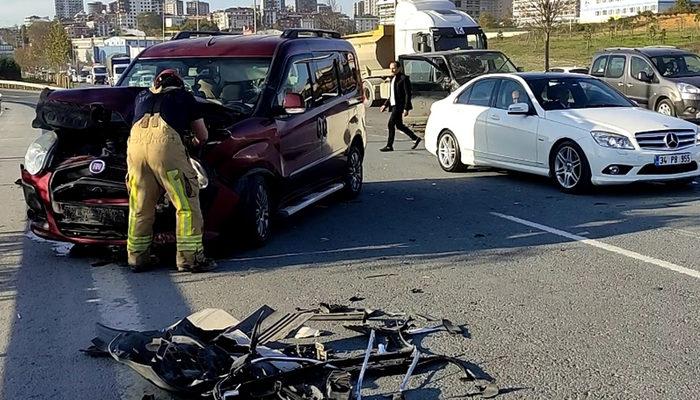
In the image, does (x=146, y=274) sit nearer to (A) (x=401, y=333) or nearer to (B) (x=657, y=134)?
(A) (x=401, y=333)

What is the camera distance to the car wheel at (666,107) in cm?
1895

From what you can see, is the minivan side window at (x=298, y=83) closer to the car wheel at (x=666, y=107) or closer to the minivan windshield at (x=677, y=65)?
the car wheel at (x=666, y=107)

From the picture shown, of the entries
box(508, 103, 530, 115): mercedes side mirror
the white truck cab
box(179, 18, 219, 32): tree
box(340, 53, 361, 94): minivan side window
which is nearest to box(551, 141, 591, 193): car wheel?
box(508, 103, 530, 115): mercedes side mirror

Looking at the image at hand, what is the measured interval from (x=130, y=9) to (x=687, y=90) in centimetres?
15422

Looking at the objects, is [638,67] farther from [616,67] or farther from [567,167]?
[567,167]

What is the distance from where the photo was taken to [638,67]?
65.2ft

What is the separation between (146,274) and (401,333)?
276 cm

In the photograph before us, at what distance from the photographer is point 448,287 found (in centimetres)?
664

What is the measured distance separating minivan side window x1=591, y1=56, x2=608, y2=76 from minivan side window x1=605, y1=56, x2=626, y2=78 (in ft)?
0.51

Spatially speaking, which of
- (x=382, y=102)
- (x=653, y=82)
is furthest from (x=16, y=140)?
(x=653, y=82)

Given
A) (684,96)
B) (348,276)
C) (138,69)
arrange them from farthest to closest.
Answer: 1. (684,96)
2. (138,69)
3. (348,276)

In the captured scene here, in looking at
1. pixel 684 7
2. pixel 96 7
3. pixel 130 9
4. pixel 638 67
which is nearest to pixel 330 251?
pixel 638 67

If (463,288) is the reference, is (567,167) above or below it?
above

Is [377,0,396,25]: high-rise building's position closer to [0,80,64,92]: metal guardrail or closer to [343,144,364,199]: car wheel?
[343,144,364,199]: car wheel
